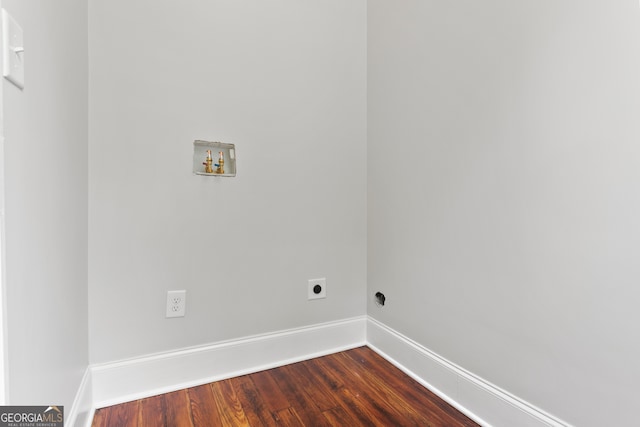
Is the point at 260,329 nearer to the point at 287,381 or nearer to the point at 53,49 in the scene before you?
the point at 287,381

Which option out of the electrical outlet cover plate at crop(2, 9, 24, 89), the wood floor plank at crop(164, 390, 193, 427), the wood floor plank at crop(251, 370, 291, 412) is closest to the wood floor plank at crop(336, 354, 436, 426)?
the wood floor plank at crop(251, 370, 291, 412)

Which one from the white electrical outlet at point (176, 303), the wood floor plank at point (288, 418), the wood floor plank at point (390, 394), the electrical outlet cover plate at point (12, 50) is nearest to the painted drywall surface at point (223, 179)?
the white electrical outlet at point (176, 303)

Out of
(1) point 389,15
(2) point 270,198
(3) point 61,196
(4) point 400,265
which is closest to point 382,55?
(1) point 389,15

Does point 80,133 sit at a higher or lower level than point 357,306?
higher

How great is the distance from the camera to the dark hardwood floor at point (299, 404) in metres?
1.17

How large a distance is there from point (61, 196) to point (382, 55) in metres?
1.64

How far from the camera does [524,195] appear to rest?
3.43 ft

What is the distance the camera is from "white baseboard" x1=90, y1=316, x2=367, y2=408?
4.20ft

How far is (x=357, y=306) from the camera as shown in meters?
1.85

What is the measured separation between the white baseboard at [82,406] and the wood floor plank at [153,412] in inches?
7.1

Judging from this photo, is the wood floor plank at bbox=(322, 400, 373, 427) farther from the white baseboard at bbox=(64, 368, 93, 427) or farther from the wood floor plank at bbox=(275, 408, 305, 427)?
the white baseboard at bbox=(64, 368, 93, 427)

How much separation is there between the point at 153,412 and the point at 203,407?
191 mm
